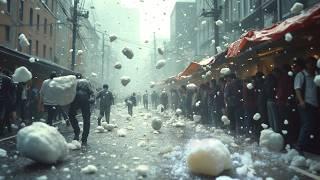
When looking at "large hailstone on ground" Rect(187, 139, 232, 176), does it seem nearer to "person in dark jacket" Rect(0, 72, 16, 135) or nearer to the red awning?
the red awning

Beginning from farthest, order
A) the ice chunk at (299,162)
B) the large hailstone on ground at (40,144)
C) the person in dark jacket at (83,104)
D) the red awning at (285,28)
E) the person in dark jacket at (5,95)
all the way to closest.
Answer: the person in dark jacket at (5,95)
the person in dark jacket at (83,104)
the red awning at (285,28)
the ice chunk at (299,162)
the large hailstone on ground at (40,144)

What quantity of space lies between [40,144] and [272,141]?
15.6 ft

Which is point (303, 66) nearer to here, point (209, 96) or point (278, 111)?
point (278, 111)

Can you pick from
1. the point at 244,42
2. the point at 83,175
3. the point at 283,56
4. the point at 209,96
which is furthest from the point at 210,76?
the point at 83,175

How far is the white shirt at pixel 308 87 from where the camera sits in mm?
7570

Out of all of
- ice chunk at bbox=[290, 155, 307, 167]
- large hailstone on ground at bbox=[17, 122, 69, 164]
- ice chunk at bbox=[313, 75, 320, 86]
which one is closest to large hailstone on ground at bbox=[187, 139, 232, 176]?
ice chunk at bbox=[290, 155, 307, 167]

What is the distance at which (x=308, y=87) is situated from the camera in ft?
25.3

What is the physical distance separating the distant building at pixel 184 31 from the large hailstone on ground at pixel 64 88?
4907cm

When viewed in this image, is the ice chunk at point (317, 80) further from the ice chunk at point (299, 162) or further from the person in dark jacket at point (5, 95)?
the person in dark jacket at point (5, 95)

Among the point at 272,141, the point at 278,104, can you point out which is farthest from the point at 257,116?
the point at 272,141

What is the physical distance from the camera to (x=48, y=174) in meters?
6.31

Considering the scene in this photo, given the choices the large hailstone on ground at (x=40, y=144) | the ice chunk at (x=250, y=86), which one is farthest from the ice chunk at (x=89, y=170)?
the ice chunk at (x=250, y=86)

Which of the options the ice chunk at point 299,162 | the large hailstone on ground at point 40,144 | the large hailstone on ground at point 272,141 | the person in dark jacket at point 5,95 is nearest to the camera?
the large hailstone on ground at point 40,144

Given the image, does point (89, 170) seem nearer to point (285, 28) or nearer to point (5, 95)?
point (285, 28)
